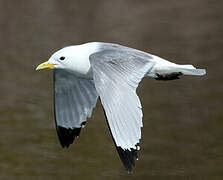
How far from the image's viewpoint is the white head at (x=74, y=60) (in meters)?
6.20

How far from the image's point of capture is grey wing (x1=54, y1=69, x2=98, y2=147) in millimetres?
6793

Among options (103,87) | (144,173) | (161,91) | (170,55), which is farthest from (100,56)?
(170,55)

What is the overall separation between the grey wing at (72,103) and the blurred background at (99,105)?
807mm

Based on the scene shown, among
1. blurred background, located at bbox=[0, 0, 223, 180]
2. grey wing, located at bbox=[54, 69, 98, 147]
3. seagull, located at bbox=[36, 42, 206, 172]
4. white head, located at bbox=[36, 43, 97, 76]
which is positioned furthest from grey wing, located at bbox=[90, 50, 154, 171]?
blurred background, located at bbox=[0, 0, 223, 180]

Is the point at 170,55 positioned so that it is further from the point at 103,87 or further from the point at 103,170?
the point at 103,87

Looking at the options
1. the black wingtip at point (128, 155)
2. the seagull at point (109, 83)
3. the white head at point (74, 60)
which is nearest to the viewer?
the black wingtip at point (128, 155)

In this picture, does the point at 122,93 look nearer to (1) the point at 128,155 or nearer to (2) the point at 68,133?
(1) the point at 128,155

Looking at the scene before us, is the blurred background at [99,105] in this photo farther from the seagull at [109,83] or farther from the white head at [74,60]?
the white head at [74,60]

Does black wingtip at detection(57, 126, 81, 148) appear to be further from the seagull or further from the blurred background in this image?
the blurred background

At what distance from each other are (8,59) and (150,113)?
2732 millimetres

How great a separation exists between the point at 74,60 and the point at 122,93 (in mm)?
742

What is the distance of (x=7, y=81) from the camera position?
395 inches

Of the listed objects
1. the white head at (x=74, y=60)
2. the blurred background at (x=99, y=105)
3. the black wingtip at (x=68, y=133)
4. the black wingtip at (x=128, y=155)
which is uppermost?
the white head at (x=74, y=60)

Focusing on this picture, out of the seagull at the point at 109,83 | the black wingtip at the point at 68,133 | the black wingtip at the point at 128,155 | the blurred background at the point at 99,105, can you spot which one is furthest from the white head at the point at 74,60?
the blurred background at the point at 99,105
